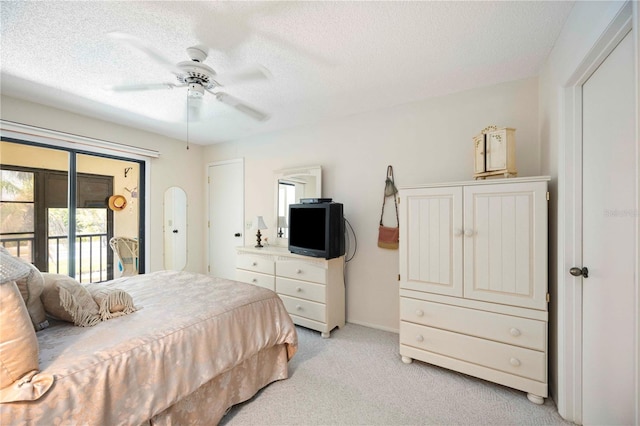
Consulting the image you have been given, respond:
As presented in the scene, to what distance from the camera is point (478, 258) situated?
200cm

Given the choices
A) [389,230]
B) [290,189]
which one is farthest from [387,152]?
[290,189]

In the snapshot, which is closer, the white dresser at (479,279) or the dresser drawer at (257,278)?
the white dresser at (479,279)

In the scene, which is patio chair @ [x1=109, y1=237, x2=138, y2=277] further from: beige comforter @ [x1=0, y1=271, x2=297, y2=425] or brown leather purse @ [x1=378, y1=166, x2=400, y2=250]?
brown leather purse @ [x1=378, y1=166, x2=400, y2=250]

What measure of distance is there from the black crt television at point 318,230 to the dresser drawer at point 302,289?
1.09 ft

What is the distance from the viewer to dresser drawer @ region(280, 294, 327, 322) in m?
2.81

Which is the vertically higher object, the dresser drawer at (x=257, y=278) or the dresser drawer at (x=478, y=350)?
the dresser drawer at (x=257, y=278)

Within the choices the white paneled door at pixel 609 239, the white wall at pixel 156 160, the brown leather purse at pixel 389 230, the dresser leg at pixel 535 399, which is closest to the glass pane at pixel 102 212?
the white wall at pixel 156 160

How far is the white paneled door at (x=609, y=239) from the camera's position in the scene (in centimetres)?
122

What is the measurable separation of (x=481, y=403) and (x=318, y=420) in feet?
3.63

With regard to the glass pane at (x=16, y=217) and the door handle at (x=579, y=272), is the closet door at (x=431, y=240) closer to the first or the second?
the door handle at (x=579, y=272)

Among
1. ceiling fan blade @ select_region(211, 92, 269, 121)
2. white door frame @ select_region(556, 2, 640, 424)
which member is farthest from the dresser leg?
ceiling fan blade @ select_region(211, 92, 269, 121)

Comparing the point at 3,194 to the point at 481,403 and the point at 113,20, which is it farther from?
the point at 481,403

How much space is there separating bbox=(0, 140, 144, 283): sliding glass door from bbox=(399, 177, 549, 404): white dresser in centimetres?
371

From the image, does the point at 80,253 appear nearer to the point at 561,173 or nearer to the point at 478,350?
the point at 478,350
